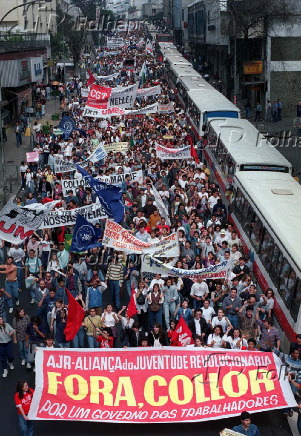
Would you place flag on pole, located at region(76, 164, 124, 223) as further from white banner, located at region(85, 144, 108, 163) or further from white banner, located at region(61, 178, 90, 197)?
white banner, located at region(85, 144, 108, 163)

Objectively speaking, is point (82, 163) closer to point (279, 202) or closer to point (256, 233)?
point (256, 233)

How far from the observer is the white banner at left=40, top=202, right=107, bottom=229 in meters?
17.1

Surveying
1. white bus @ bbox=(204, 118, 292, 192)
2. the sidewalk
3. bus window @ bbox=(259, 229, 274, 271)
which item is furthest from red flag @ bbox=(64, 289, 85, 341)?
the sidewalk

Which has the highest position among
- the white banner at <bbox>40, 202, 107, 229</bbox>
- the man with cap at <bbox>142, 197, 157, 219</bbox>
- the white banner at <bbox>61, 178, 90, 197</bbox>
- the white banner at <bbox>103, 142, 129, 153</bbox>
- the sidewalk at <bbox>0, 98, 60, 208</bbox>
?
the white banner at <bbox>40, 202, 107, 229</bbox>

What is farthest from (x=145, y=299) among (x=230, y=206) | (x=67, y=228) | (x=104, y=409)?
(x=230, y=206)

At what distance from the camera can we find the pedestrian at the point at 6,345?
12.6 meters

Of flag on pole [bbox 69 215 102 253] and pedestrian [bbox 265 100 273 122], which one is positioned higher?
flag on pole [bbox 69 215 102 253]

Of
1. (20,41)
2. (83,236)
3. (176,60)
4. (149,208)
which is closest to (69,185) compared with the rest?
(149,208)

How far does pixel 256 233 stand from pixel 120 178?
697 centimetres

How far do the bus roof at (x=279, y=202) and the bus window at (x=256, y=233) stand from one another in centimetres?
34

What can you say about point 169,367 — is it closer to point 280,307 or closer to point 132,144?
point 280,307

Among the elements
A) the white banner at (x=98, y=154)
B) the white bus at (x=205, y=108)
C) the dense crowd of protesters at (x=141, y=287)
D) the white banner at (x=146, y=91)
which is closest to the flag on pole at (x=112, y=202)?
the dense crowd of protesters at (x=141, y=287)

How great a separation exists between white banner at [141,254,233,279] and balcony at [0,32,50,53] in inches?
1219

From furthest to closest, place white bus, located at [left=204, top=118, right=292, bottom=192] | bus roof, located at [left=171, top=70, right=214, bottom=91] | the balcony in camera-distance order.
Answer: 1. the balcony
2. bus roof, located at [left=171, top=70, right=214, bottom=91]
3. white bus, located at [left=204, top=118, right=292, bottom=192]
